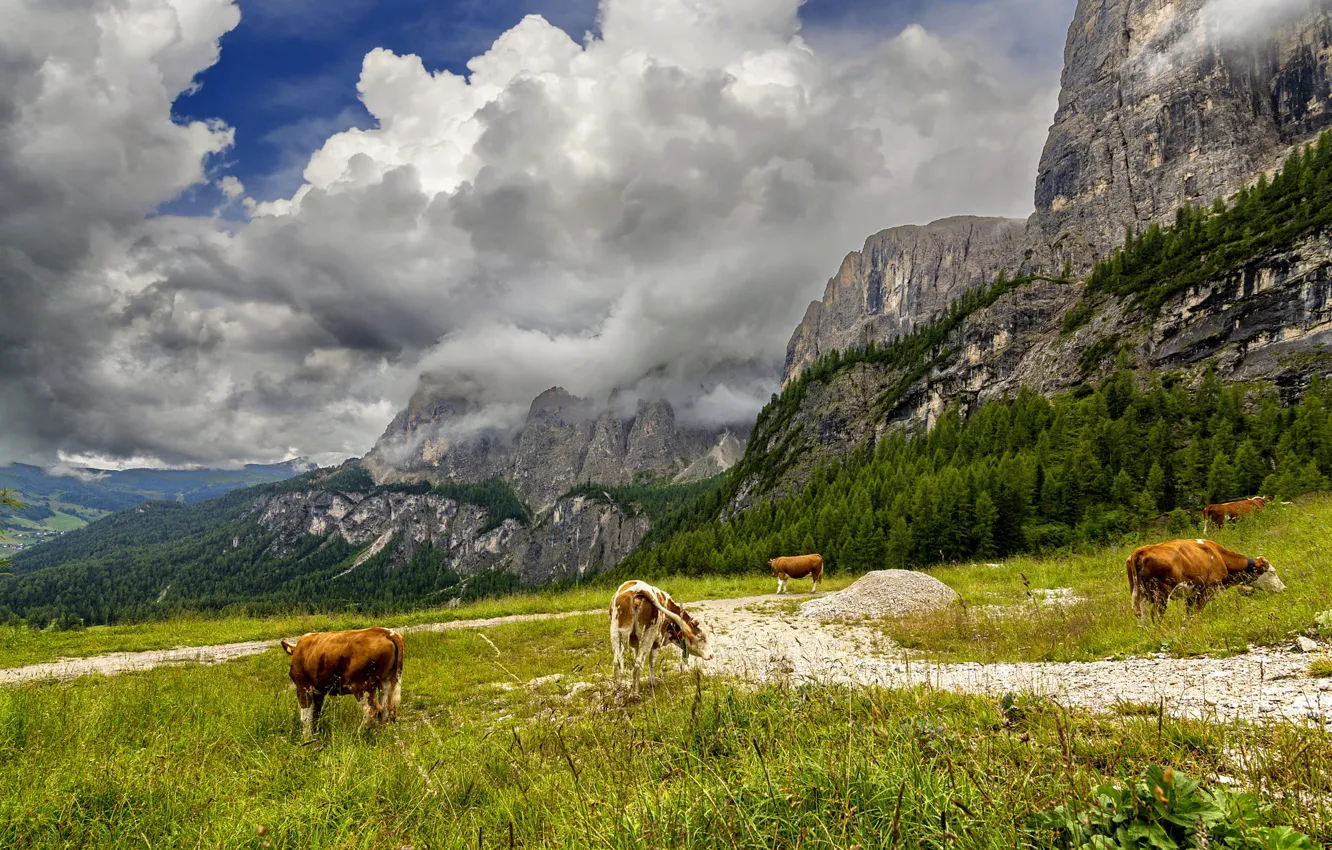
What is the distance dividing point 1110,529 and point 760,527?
47.6m

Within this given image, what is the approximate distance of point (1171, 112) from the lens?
147m

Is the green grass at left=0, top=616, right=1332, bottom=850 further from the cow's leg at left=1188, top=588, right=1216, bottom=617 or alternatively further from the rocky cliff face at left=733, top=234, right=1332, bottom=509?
the rocky cliff face at left=733, top=234, right=1332, bottom=509

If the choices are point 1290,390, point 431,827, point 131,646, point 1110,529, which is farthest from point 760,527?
point 431,827

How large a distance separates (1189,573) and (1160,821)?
1278cm

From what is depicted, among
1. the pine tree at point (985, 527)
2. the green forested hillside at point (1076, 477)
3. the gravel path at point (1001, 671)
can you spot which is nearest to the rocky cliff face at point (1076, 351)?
the green forested hillside at point (1076, 477)

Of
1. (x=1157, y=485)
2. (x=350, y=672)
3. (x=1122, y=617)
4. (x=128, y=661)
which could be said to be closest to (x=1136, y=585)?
(x=1122, y=617)

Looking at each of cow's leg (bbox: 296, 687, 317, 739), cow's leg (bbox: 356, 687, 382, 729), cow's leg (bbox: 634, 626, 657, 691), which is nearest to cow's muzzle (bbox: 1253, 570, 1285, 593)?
cow's leg (bbox: 634, 626, 657, 691)

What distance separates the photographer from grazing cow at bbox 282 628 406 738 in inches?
333

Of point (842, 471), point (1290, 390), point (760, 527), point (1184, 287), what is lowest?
point (760, 527)

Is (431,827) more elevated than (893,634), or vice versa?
→ (431,827)

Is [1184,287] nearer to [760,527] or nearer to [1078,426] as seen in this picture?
[1078,426]

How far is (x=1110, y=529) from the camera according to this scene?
35844mm

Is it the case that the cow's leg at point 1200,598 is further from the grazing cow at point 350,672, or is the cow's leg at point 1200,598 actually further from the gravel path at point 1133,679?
the grazing cow at point 350,672

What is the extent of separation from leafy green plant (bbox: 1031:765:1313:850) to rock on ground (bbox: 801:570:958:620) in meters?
17.2
